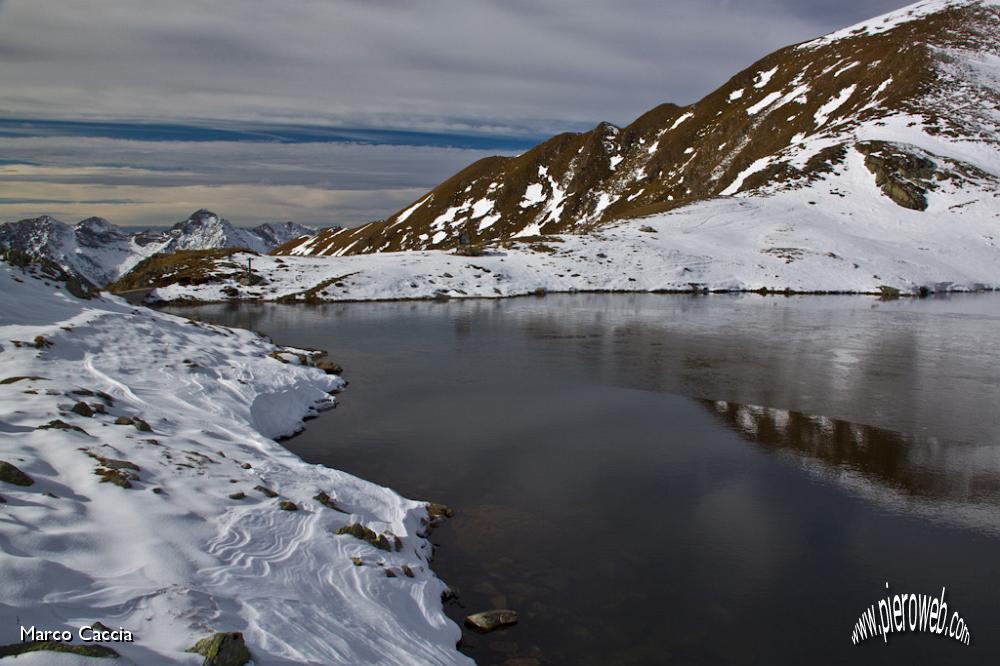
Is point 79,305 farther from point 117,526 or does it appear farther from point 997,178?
point 997,178

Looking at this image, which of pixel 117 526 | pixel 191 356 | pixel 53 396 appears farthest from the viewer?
pixel 191 356

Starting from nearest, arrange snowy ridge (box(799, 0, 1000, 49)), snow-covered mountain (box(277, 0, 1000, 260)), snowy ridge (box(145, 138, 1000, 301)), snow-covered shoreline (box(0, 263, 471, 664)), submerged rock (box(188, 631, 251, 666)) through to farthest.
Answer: submerged rock (box(188, 631, 251, 666)) < snow-covered shoreline (box(0, 263, 471, 664)) < snowy ridge (box(145, 138, 1000, 301)) < snow-covered mountain (box(277, 0, 1000, 260)) < snowy ridge (box(799, 0, 1000, 49))

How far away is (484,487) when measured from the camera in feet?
44.3

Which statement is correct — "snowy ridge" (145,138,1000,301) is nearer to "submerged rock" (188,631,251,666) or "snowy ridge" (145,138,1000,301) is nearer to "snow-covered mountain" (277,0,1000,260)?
"snow-covered mountain" (277,0,1000,260)

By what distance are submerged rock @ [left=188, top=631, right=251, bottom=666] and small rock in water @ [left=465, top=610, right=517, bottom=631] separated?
139 inches

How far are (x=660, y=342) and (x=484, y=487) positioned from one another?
19062mm

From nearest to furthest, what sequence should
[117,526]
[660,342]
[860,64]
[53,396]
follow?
[117,526] < [53,396] < [660,342] < [860,64]

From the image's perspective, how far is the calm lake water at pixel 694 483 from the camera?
349 inches

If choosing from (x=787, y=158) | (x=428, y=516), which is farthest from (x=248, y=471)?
(x=787, y=158)

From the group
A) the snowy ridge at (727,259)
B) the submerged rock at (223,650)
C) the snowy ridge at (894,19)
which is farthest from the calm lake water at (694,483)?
the snowy ridge at (894,19)

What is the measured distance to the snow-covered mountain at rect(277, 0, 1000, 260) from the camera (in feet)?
237

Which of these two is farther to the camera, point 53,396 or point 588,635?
point 53,396

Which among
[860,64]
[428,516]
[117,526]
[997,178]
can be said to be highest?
[860,64]

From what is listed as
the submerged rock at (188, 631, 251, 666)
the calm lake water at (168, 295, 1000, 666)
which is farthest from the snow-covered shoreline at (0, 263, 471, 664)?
the calm lake water at (168, 295, 1000, 666)
